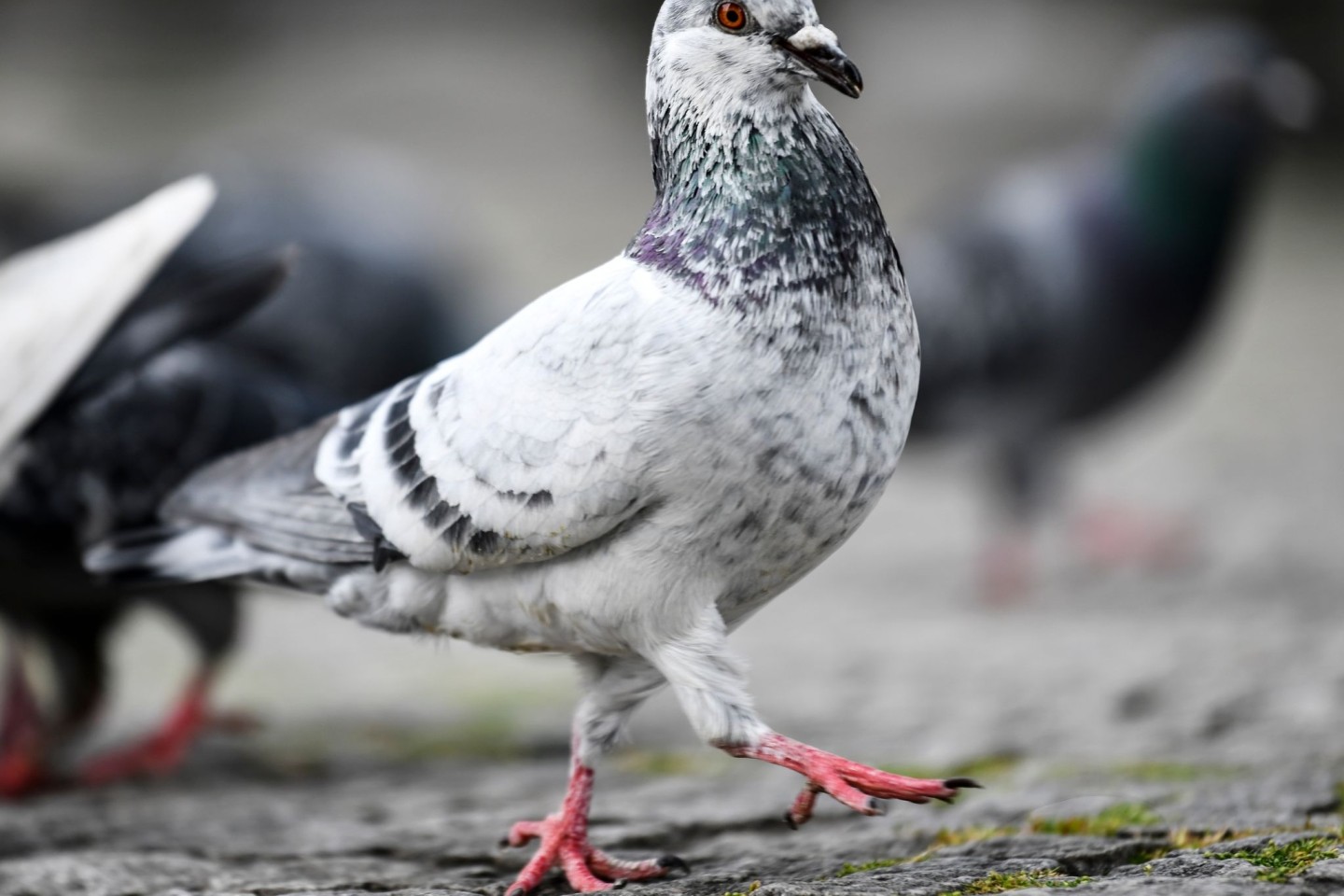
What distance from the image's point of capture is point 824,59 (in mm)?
2717

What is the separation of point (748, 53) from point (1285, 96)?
5.17 metres

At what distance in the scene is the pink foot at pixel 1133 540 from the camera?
23.8ft

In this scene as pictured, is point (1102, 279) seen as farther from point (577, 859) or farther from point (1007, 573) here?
point (577, 859)

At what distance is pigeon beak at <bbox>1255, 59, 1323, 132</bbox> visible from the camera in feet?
23.4

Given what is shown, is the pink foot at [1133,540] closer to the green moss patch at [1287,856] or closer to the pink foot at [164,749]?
the pink foot at [164,749]

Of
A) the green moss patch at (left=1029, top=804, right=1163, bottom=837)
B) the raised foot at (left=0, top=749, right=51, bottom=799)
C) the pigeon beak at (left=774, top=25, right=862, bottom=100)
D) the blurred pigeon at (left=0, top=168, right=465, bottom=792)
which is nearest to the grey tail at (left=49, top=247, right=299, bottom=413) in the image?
the blurred pigeon at (left=0, top=168, right=465, bottom=792)

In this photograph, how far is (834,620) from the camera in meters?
6.98

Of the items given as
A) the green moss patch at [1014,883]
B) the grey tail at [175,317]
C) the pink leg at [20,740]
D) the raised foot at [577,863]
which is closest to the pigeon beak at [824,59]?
the green moss patch at [1014,883]

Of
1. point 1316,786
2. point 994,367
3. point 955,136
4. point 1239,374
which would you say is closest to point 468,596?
point 1316,786

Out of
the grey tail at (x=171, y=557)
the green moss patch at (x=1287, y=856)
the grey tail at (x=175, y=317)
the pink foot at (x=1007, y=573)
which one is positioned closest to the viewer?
the green moss patch at (x=1287, y=856)

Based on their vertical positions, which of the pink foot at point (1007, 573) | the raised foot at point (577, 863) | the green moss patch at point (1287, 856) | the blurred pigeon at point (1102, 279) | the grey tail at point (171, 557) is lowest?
the raised foot at point (577, 863)

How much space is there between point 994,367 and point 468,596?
4.64 metres

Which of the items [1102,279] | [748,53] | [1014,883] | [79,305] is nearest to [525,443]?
[748,53]

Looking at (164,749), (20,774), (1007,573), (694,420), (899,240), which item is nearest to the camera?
(694,420)
